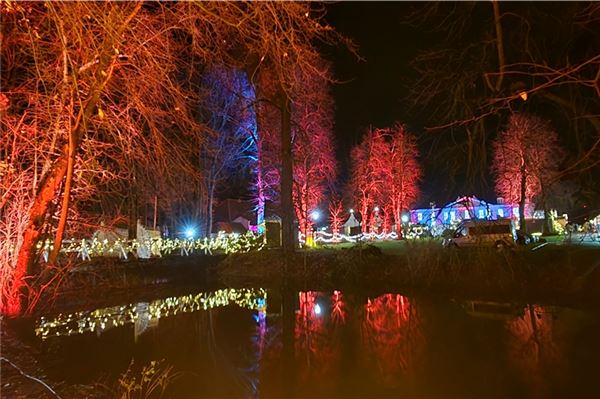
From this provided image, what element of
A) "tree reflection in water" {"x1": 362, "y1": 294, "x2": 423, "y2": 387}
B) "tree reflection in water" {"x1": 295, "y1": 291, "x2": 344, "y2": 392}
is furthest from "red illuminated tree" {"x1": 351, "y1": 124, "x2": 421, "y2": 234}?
"tree reflection in water" {"x1": 362, "y1": 294, "x2": 423, "y2": 387}

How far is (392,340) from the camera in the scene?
1036cm

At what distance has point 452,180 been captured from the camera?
11.3m

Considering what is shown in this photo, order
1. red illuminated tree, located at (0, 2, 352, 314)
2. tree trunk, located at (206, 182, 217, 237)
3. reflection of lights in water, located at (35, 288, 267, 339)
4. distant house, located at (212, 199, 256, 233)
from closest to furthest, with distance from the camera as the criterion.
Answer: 1. red illuminated tree, located at (0, 2, 352, 314)
2. reflection of lights in water, located at (35, 288, 267, 339)
3. tree trunk, located at (206, 182, 217, 237)
4. distant house, located at (212, 199, 256, 233)

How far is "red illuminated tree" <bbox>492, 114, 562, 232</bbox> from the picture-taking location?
100 feet

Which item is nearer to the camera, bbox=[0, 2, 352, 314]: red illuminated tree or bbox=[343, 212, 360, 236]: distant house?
bbox=[0, 2, 352, 314]: red illuminated tree

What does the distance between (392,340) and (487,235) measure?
38.8 feet

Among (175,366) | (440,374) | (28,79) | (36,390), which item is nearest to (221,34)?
(28,79)

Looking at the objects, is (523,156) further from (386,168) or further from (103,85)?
(103,85)

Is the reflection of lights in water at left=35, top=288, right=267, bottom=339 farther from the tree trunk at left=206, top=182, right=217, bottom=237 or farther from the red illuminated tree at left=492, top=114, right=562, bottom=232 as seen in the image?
the red illuminated tree at left=492, top=114, right=562, bottom=232

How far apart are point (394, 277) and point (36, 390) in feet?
51.6

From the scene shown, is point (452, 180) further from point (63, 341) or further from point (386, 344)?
point (63, 341)

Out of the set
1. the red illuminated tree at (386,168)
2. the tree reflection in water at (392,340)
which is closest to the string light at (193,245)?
the tree reflection in water at (392,340)

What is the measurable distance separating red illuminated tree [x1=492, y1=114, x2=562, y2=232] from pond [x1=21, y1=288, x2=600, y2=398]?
15901mm

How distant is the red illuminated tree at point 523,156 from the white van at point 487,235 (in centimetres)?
331
